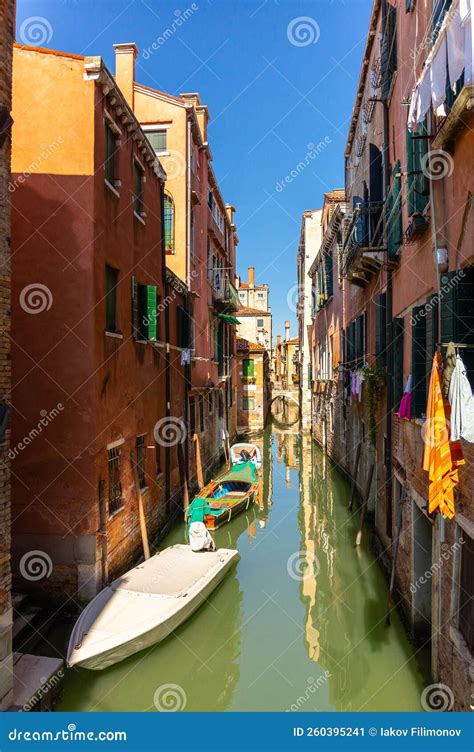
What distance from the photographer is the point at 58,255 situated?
7816 mm

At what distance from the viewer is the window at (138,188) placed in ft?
34.8

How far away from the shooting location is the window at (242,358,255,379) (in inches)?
1291

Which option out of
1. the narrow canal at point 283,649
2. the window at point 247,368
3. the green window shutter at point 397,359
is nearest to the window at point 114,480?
the narrow canal at point 283,649

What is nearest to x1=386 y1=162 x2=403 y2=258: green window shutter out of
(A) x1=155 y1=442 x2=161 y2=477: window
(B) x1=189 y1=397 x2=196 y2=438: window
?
(A) x1=155 y1=442 x2=161 y2=477: window

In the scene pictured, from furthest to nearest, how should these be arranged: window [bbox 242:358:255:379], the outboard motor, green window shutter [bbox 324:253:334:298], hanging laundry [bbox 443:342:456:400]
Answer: window [bbox 242:358:255:379] < green window shutter [bbox 324:253:334:298] < the outboard motor < hanging laundry [bbox 443:342:456:400]

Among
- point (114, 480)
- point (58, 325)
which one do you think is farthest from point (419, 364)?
point (114, 480)

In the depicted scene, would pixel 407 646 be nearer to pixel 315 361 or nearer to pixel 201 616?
pixel 201 616

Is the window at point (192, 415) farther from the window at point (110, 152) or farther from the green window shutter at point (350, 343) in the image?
the window at point (110, 152)

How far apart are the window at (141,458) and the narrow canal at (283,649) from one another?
6.14ft

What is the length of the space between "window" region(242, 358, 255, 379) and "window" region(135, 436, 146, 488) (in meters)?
22.0

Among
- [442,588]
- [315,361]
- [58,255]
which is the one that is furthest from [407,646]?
[315,361]

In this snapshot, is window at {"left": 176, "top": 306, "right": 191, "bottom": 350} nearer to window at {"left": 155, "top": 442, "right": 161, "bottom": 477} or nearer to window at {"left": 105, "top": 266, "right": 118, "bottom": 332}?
window at {"left": 155, "top": 442, "right": 161, "bottom": 477}

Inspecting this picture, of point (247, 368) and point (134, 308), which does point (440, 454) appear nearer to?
point (134, 308)

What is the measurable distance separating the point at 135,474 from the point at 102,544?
200 centimetres
